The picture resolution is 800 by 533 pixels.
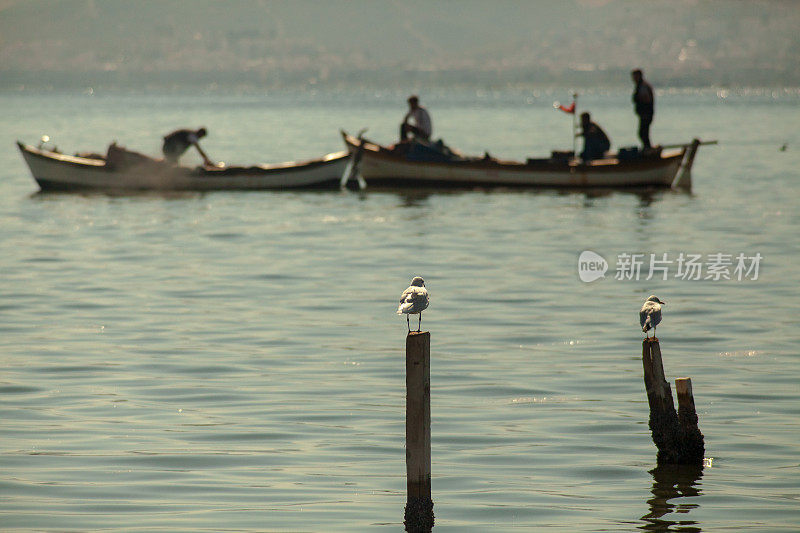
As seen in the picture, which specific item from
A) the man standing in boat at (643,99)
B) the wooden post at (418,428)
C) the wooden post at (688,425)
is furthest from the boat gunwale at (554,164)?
the wooden post at (418,428)

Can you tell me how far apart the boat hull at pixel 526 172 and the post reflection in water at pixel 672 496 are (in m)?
24.8

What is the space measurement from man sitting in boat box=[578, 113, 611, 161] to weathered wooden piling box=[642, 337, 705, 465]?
77.3ft

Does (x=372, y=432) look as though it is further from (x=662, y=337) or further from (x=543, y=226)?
(x=543, y=226)

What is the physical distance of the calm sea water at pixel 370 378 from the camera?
9.62 m

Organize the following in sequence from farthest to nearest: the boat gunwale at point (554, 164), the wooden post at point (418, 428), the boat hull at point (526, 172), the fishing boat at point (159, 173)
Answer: the fishing boat at point (159, 173) → the boat hull at point (526, 172) → the boat gunwale at point (554, 164) → the wooden post at point (418, 428)

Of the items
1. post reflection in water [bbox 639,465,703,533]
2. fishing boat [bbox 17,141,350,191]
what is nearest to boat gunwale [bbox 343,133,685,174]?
fishing boat [bbox 17,141,350,191]

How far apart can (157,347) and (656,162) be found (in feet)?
74.2

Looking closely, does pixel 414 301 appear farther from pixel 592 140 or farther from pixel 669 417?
pixel 592 140

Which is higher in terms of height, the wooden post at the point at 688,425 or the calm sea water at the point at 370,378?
the wooden post at the point at 688,425

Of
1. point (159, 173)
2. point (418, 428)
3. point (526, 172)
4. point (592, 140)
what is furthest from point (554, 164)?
point (418, 428)

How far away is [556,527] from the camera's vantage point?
358 inches

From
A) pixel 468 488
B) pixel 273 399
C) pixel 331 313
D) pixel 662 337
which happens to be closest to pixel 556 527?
pixel 468 488

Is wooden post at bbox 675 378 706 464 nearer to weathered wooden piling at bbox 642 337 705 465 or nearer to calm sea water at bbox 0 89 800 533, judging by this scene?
weathered wooden piling at bbox 642 337 705 465

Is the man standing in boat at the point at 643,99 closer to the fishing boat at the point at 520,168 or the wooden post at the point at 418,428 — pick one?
the fishing boat at the point at 520,168
